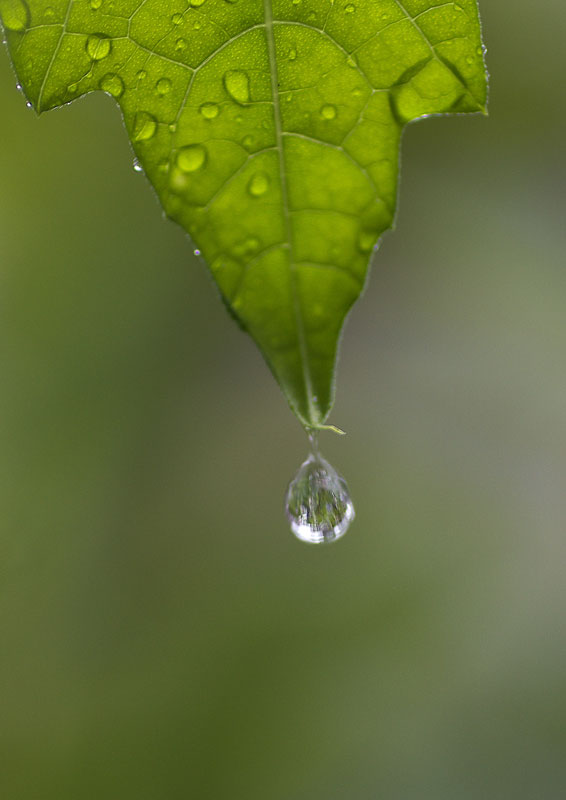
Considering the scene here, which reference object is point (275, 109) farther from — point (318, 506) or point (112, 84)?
point (318, 506)

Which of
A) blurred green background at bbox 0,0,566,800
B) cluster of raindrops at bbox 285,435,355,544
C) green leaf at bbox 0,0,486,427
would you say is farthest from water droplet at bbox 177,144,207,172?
blurred green background at bbox 0,0,566,800

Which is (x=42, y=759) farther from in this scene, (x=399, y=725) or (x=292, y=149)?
(x=292, y=149)

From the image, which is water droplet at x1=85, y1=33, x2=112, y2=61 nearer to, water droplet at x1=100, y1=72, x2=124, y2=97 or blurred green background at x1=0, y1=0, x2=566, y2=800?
water droplet at x1=100, y1=72, x2=124, y2=97

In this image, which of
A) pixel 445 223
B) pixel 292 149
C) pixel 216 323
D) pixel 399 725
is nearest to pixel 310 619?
pixel 399 725

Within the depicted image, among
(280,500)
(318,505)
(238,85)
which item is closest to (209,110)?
(238,85)

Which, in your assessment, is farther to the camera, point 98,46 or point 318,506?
point 318,506

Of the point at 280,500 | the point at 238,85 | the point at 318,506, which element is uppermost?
the point at 280,500

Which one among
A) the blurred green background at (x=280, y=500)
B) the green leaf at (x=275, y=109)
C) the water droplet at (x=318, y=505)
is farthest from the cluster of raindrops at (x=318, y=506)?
the blurred green background at (x=280, y=500)
